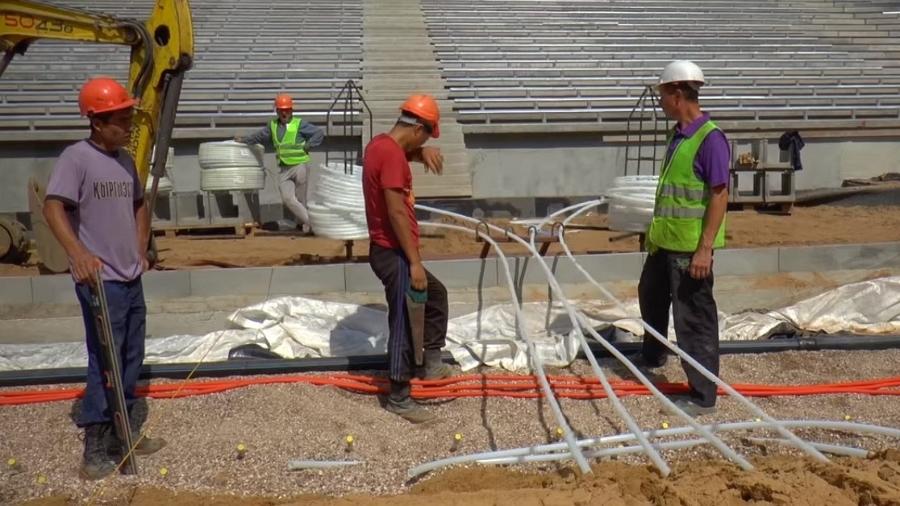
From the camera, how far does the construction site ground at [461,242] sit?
8695 mm

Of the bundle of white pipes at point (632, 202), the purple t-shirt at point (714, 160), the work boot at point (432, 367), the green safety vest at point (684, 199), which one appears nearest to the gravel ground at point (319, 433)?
the work boot at point (432, 367)

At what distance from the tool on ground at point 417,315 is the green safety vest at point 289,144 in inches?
241

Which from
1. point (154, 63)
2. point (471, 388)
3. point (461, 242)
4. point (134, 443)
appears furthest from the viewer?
point (461, 242)

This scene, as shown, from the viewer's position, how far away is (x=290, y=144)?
1025 centimetres

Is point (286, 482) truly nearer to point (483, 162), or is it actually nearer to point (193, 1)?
point (483, 162)

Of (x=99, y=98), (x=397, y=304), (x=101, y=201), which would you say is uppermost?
(x=99, y=98)

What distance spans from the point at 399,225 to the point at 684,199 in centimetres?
172

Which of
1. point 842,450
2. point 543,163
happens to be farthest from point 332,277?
point 543,163

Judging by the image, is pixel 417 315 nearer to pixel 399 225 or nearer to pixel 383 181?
pixel 399 225

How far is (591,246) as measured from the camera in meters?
9.10

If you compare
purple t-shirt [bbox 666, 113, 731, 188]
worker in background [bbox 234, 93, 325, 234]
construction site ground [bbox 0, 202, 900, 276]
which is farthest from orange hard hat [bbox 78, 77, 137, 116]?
worker in background [bbox 234, 93, 325, 234]

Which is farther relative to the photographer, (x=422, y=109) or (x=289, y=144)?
(x=289, y=144)

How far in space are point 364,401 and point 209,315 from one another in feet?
9.46

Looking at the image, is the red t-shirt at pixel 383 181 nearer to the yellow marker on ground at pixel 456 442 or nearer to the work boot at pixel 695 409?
the yellow marker on ground at pixel 456 442
